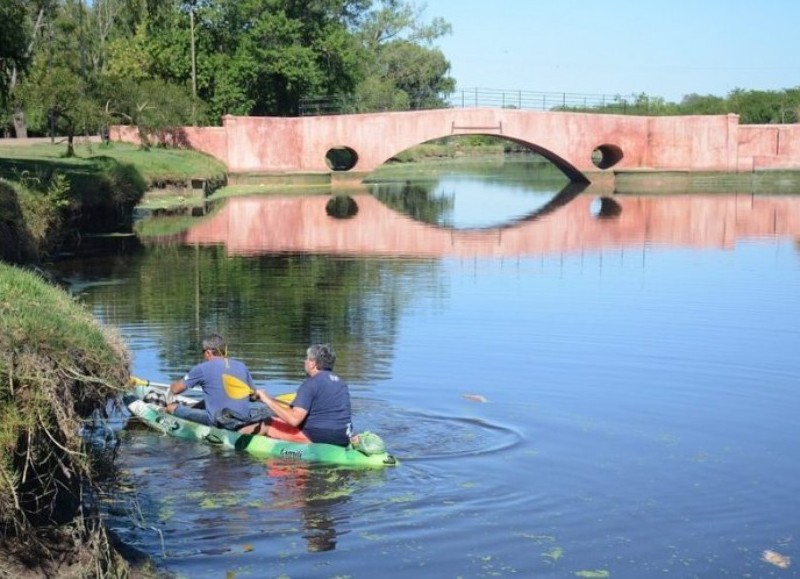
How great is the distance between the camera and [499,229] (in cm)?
3556

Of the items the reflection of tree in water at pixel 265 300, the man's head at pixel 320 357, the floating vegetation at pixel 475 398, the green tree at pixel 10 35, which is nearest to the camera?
the man's head at pixel 320 357

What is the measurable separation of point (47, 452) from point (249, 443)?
467cm

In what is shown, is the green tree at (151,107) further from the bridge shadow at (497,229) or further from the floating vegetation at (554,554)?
the floating vegetation at (554,554)

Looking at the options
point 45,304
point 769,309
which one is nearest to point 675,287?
point 769,309

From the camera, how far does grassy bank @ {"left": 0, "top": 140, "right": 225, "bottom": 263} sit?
21.4 meters

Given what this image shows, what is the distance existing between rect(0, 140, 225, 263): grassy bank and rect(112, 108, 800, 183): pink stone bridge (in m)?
4.64

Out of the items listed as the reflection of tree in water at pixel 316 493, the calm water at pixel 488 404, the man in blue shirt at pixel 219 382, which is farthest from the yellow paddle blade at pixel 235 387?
the reflection of tree in water at pixel 316 493

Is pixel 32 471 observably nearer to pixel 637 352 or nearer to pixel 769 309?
pixel 637 352

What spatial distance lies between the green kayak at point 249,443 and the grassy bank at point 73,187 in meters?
8.17

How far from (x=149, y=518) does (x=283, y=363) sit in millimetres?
6137

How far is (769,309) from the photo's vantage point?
1988 centimetres

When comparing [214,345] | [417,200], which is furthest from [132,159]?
[214,345]

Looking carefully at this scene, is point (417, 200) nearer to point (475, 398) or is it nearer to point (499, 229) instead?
point (499, 229)

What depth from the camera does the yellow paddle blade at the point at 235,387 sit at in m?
11.8
